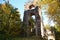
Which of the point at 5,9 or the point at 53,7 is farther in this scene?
the point at 5,9

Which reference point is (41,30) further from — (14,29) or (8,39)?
(8,39)

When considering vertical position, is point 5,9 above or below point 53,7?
above

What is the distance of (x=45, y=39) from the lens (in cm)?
2761

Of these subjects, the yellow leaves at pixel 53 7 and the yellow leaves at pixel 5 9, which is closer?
the yellow leaves at pixel 53 7

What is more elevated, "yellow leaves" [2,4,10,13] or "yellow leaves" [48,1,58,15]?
"yellow leaves" [2,4,10,13]

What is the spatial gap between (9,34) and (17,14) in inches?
216

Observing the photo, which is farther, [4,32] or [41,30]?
[41,30]

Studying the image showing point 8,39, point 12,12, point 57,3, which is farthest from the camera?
point 12,12

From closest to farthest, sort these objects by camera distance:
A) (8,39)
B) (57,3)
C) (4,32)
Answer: (57,3)
(8,39)
(4,32)

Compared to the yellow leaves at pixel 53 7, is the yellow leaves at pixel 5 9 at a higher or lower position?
higher

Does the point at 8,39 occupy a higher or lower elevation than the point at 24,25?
lower

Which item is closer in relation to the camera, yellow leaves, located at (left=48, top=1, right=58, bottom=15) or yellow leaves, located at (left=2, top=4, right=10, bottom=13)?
yellow leaves, located at (left=48, top=1, right=58, bottom=15)

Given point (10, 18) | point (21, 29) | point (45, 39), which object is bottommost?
point (45, 39)

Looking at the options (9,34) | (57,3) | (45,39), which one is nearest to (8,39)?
(9,34)
